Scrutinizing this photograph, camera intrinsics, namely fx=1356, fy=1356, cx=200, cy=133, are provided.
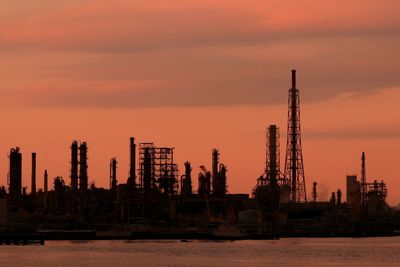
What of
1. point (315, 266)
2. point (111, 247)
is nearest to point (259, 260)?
point (315, 266)

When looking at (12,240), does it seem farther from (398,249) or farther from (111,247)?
(398,249)

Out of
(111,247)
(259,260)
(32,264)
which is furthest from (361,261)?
(111,247)

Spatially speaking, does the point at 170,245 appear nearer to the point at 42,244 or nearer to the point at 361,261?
the point at 42,244

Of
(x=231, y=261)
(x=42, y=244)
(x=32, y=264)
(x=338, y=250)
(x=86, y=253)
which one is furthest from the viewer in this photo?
(x=42, y=244)

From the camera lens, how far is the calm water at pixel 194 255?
13900 centimetres

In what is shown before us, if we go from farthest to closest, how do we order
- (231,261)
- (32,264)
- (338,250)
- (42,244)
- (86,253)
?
(42,244) < (338,250) < (86,253) < (231,261) < (32,264)

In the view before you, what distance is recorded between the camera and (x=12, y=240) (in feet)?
636

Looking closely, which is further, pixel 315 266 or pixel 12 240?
pixel 12 240

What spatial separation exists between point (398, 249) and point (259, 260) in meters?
44.6

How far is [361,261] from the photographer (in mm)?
143875

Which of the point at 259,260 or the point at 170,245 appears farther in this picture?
the point at 170,245

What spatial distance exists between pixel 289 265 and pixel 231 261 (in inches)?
389

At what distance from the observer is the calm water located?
456 ft

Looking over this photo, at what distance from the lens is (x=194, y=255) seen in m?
158
